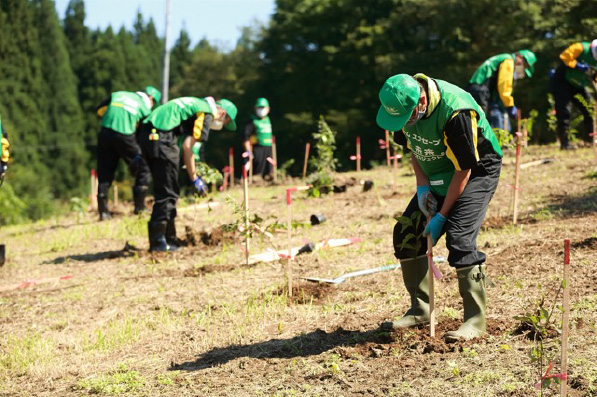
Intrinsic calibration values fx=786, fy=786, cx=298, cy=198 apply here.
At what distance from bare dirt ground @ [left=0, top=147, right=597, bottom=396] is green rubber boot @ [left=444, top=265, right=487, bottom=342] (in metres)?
0.08

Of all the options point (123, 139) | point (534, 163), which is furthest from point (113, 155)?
point (534, 163)

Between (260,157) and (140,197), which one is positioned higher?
(260,157)

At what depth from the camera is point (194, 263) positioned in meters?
7.75

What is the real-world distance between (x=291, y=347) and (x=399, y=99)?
1.74 meters

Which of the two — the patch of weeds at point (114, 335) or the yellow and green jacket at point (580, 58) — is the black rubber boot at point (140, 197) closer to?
the patch of weeds at point (114, 335)

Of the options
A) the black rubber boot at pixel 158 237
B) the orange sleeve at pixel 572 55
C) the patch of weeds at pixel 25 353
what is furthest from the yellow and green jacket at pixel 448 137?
the orange sleeve at pixel 572 55

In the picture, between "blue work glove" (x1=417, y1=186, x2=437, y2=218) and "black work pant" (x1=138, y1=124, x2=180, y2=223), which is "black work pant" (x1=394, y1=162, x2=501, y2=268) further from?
"black work pant" (x1=138, y1=124, x2=180, y2=223)

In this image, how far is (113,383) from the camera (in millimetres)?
4633

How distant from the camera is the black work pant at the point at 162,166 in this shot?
25.5ft

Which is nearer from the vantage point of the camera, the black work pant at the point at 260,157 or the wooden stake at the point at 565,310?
the wooden stake at the point at 565,310

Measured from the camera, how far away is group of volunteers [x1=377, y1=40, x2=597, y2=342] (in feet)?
13.6

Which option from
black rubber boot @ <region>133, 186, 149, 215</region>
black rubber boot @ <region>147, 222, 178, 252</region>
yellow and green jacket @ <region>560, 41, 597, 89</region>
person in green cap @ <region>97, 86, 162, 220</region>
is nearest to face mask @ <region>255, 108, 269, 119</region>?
person in green cap @ <region>97, 86, 162, 220</region>

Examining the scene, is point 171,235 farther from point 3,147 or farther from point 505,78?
point 505,78

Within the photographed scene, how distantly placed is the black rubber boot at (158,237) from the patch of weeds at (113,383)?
334cm
